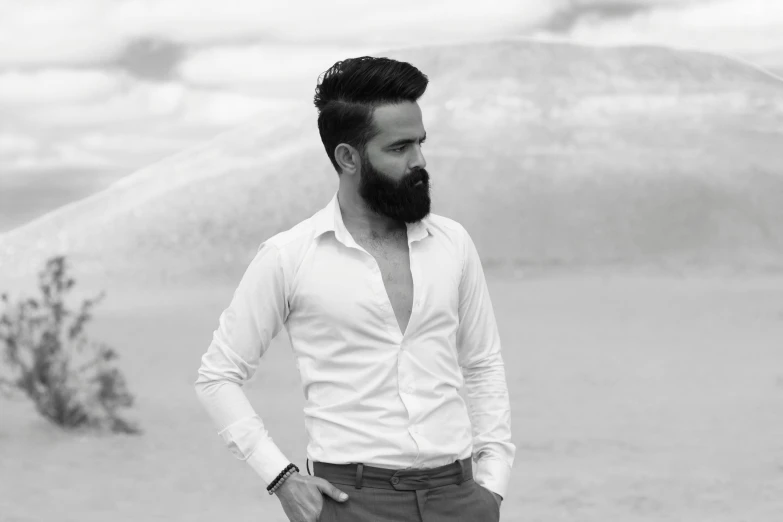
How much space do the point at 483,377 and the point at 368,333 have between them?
39 cm

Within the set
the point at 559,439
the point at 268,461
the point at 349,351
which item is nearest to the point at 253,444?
the point at 268,461

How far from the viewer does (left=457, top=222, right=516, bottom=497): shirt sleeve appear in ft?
8.52

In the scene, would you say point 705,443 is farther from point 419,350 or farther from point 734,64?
point 734,64

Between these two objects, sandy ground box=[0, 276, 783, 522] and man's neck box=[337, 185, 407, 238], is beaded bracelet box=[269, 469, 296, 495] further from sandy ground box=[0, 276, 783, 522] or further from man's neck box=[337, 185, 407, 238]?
sandy ground box=[0, 276, 783, 522]

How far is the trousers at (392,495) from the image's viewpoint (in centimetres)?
238

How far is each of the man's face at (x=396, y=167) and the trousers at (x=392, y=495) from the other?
0.55m

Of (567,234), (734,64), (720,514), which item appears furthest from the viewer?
(734,64)

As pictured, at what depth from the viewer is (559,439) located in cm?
984

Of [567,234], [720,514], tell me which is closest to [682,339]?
[720,514]

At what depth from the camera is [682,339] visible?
18547 millimetres

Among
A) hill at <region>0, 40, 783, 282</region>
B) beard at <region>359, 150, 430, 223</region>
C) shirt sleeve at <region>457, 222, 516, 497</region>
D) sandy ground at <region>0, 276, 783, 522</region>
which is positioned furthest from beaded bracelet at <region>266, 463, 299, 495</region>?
hill at <region>0, 40, 783, 282</region>

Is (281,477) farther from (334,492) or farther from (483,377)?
(483,377)

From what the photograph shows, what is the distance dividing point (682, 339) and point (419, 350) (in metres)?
16.8

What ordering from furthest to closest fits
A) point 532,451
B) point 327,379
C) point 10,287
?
point 10,287
point 532,451
point 327,379
